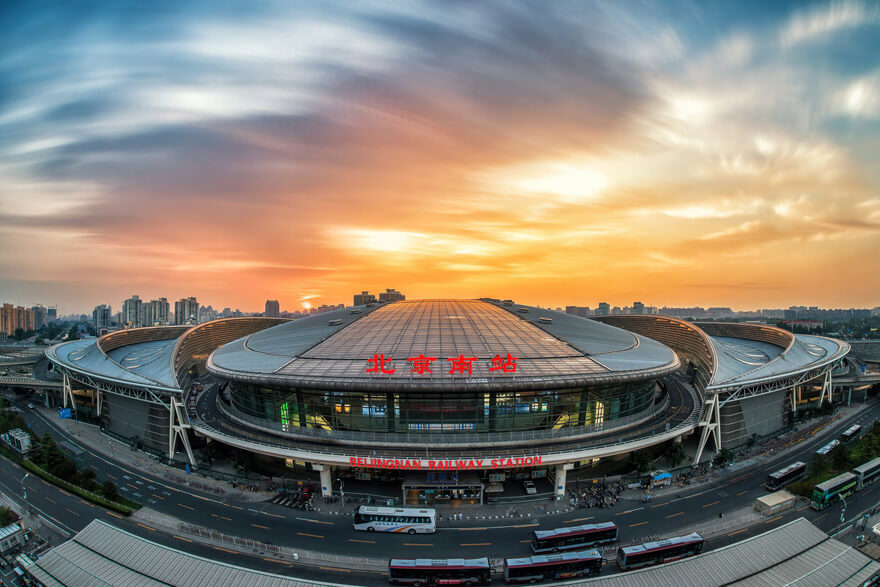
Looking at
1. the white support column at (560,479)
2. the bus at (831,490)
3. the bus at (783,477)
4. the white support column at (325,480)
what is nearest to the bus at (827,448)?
the bus at (783,477)

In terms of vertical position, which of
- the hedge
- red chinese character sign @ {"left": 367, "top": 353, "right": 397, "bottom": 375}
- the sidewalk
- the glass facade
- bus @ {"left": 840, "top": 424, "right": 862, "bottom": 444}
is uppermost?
red chinese character sign @ {"left": 367, "top": 353, "right": 397, "bottom": 375}

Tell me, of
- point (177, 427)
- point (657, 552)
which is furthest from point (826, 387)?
point (177, 427)

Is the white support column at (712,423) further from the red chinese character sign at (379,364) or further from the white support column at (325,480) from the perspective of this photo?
the white support column at (325,480)

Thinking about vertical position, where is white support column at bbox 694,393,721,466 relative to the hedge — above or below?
above

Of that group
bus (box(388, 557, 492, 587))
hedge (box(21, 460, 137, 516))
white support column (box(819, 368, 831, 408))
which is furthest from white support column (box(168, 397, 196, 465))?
white support column (box(819, 368, 831, 408))

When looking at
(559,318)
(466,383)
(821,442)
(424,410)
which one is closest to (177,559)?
(424,410)

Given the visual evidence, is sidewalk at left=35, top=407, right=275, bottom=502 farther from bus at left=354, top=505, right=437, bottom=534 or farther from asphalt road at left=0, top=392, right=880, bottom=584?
bus at left=354, top=505, right=437, bottom=534

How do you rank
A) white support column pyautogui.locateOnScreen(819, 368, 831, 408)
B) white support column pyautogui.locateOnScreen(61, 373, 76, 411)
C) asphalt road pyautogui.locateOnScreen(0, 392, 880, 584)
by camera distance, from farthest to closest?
white support column pyautogui.locateOnScreen(61, 373, 76, 411) → white support column pyautogui.locateOnScreen(819, 368, 831, 408) → asphalt road pyautogui.locateOnScreen(0, 392, 880, 584)

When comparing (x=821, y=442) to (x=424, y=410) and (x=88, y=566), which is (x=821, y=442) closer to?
(x=424, y=410)
